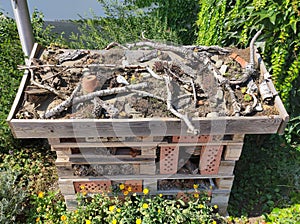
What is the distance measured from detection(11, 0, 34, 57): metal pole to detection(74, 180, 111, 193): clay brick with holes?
129cm

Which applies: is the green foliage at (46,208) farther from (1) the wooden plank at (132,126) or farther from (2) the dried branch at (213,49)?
(2) the dried branch at (213,49)

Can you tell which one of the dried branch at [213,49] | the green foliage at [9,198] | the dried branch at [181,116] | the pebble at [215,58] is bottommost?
the green foliage at [9,198]

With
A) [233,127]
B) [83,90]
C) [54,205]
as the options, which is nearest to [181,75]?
[233,127]

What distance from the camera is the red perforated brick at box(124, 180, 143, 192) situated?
2.30m

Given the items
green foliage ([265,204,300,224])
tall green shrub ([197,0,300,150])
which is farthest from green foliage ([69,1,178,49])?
green foliage ([265,204,300,224])

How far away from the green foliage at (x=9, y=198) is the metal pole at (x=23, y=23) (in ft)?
3.59

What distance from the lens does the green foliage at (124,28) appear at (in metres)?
3.54

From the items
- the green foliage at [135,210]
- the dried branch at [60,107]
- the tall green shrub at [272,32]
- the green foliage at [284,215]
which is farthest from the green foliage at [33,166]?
the tall green shrub at [272,32]

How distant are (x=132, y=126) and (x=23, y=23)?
4.84 feet

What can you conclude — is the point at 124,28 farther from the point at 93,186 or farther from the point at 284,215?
the point at 284,215

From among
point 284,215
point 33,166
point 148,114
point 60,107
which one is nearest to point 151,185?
point 148,114

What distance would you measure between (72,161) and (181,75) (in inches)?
38.1

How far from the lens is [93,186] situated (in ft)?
7.63

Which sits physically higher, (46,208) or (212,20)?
(212,20)
